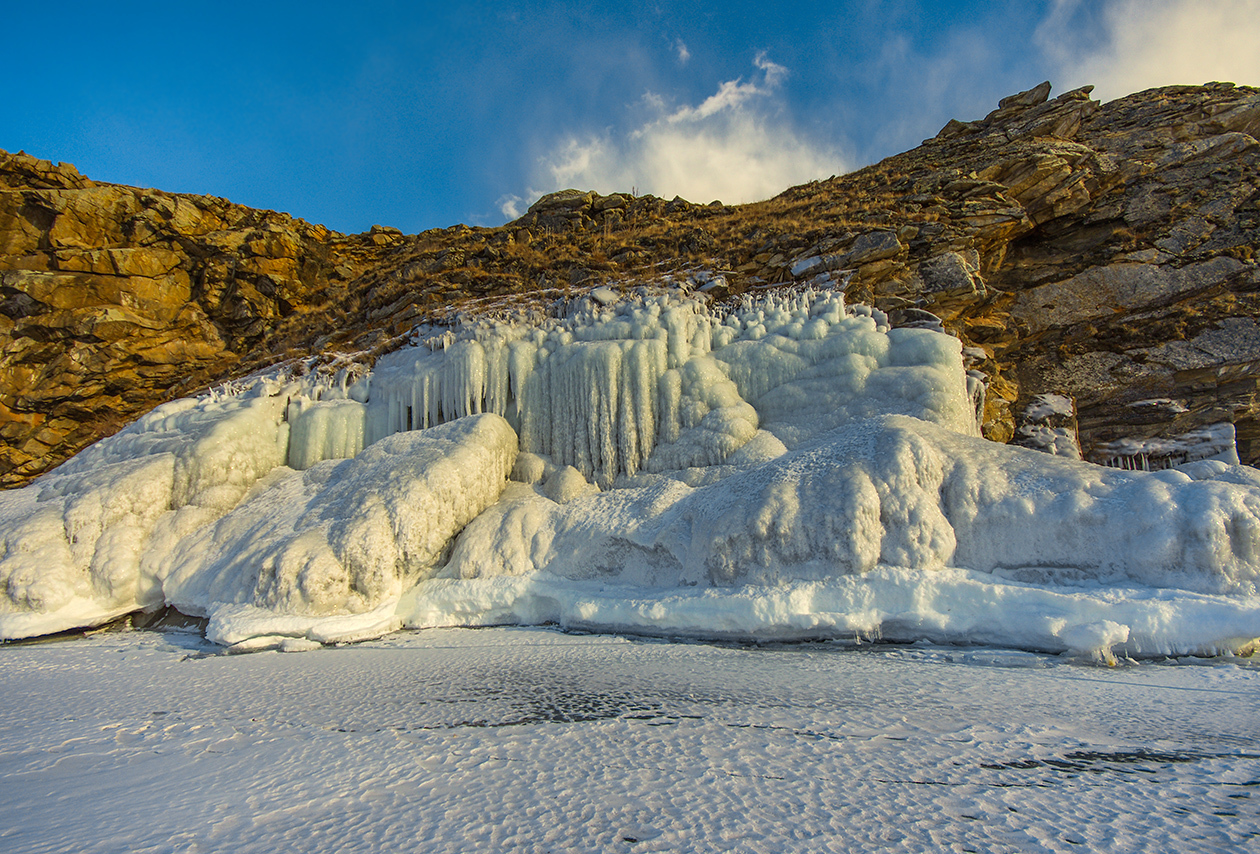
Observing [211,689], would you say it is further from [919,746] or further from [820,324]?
[820,324]

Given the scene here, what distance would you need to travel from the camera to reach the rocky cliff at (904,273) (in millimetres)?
16359

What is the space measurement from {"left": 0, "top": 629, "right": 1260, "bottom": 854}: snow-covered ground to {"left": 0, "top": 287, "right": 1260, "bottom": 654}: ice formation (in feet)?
3.28

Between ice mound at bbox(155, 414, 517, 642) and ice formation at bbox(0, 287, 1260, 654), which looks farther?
ice mound at bbox(155, 414, 517, 642)

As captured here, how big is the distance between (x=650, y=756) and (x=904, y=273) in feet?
49.7

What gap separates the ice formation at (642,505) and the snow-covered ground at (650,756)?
1.00m

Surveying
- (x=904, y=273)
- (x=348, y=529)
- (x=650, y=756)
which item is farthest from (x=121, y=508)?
(x=904, y=273)

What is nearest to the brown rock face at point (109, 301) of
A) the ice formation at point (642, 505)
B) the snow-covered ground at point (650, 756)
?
the ice formation at point (642, 505)

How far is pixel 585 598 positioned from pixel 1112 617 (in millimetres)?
6453

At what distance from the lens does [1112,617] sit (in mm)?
6160

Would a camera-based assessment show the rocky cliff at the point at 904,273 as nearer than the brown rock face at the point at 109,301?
Yes

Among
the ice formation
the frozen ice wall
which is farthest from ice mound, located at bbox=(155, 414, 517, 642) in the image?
the frozen ice wall

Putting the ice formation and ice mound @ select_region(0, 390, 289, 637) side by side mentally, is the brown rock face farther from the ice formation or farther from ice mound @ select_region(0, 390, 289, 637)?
the ice formation

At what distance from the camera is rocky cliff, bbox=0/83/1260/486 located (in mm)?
16359

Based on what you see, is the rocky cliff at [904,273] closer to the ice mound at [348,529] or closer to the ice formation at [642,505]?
the ice formation at [642,505]
